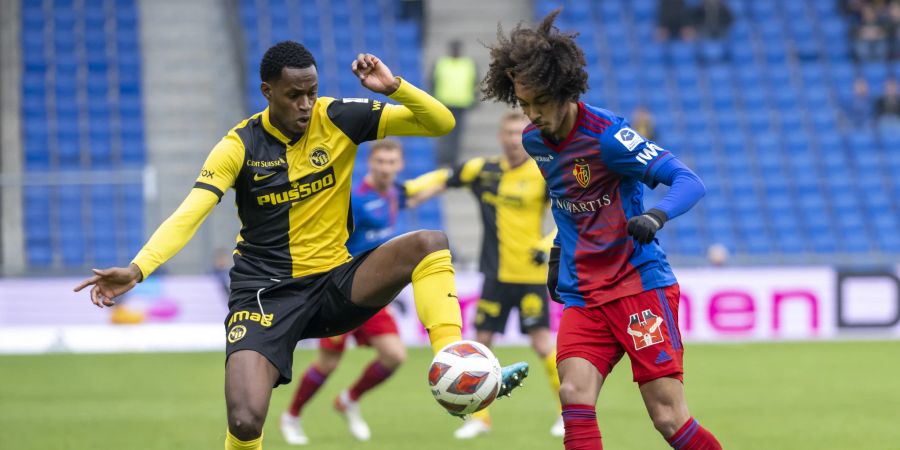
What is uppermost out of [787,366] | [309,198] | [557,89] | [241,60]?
[241,60]

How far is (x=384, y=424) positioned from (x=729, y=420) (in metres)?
2.56

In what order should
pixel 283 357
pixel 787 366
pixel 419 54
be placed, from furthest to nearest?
pixel 419 54 < pixel 787 366 < pixel 283 357

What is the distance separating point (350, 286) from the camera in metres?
6.04

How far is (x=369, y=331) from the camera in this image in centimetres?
Result: 870

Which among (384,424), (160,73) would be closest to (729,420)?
(384,424)

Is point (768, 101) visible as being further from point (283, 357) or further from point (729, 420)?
point (283, 357)

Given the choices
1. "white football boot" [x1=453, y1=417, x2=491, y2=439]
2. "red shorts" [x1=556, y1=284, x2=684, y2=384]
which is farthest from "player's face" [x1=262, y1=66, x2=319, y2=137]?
"white football boot" [x1=453, y1=417, x2=491, y2=439]

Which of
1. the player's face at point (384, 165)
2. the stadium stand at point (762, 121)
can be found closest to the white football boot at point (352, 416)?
the player's face at point (384, 165)

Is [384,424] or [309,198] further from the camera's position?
[384,424]

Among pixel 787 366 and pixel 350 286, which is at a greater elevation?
pixel 350 286

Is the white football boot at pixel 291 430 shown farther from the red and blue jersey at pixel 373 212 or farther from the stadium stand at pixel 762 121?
the stadium stand at pixel 762 121

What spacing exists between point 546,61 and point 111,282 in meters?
2.13

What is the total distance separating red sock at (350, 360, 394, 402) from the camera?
28.6ft

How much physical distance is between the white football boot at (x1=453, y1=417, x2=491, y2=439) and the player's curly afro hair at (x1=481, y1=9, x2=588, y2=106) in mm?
3586
